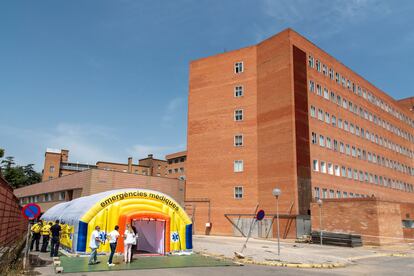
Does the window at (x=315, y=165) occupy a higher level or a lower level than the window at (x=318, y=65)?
lower

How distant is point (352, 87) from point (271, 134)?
21.8 metres

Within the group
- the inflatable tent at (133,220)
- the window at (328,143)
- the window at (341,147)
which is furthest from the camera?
the window at (341,147)

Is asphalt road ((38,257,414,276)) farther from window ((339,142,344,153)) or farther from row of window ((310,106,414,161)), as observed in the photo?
window ((339,142,344,153))

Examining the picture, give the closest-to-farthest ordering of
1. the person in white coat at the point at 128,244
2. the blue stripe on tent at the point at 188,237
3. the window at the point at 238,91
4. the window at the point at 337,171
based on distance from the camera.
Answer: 1. the person in white coat at the point at 128,244
2. the blue stripe on tent at the point at 188,237
3. the window at the point at 238,91
4. the window at the point at 337,171

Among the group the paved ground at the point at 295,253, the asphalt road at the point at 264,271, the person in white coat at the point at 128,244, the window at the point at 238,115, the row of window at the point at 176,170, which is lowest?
the asphalt road at the point at 264,271

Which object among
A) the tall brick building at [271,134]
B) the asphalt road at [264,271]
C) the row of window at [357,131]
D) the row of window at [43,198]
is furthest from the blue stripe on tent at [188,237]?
the row of window at [43,198]

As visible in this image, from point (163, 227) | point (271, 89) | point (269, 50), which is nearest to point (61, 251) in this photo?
point (163, 227)

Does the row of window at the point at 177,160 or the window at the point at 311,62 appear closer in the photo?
the window at the point at 311,62

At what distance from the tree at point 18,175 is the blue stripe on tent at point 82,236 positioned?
77553mm

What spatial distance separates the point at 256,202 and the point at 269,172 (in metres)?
3.94

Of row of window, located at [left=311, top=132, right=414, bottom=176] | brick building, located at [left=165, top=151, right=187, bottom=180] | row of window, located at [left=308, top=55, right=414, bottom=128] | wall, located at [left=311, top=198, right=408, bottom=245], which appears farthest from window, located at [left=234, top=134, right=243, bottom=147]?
brick building, located at [left=165, top=151, right=187, bottom=180]

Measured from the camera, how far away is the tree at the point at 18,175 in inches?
3944

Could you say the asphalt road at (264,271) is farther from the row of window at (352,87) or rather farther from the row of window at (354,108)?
the row of window at (352,87)

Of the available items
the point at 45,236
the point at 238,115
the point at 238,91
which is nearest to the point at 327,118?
the point at 238,115
